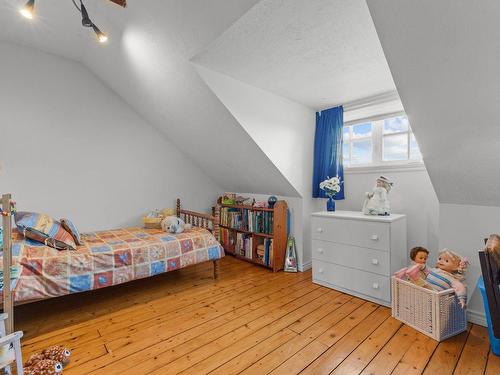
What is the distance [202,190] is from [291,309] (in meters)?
2.40

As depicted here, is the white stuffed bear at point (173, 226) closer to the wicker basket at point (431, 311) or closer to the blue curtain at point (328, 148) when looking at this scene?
the blue curtain at point (328, 148)

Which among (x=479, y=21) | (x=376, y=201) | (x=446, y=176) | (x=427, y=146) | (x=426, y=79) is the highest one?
(x=479, y=21)

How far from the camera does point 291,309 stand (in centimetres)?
217

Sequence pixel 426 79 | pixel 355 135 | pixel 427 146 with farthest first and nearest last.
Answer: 1. pixel 355 135
2. pixel 427 146
3. pixel 426 79

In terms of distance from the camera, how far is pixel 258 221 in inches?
129

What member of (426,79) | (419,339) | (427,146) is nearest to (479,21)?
(426,79)

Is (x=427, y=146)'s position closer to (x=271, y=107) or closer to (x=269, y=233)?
(x=271, y=107)

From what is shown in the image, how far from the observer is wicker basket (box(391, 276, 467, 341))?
1732mm

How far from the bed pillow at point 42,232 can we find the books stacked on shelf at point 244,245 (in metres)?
1.98

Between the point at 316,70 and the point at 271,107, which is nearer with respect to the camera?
the point at 316,70

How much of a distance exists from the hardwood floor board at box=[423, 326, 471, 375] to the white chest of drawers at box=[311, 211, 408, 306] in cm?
52

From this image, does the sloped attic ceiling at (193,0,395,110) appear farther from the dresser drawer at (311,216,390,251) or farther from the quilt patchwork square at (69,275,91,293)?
the quilt patchwork square at (69,275,91,293)

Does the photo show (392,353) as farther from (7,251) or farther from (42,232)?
(42,232)

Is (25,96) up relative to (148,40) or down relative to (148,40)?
down
